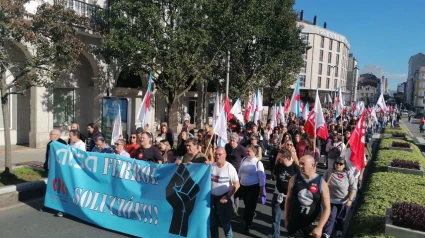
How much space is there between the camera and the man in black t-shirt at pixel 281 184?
6.09m

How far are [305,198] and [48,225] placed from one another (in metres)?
4.51

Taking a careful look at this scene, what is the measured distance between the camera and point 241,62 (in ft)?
73.9

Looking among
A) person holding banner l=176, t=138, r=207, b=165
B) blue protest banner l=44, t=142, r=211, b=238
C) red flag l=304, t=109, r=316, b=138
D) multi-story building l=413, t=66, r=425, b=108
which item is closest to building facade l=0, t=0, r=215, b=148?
red flag l=304, t=109, r=316, b=138

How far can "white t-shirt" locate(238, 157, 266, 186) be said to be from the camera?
21.3 feet

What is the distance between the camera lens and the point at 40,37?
8.54 meters

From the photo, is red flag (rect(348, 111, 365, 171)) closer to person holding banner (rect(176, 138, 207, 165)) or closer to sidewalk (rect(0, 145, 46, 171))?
person holding banner (rect(176, 138, 207, 165))

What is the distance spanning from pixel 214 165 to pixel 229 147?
7.78 feet

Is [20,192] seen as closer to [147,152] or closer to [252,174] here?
[147,152]

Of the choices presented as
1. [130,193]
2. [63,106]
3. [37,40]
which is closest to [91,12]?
[63,106]

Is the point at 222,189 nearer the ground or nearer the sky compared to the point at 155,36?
nearer the ground

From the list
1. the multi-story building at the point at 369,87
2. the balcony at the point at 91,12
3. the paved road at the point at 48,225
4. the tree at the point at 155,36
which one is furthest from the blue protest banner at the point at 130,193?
the multi-story building at the point at 369,87

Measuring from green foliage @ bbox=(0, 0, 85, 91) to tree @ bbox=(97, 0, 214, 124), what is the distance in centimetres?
450

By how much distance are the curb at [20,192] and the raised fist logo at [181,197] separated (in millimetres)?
3842

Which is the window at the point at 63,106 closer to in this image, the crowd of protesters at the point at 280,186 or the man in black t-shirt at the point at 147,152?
the crowd of protesters at the point at 280,186
